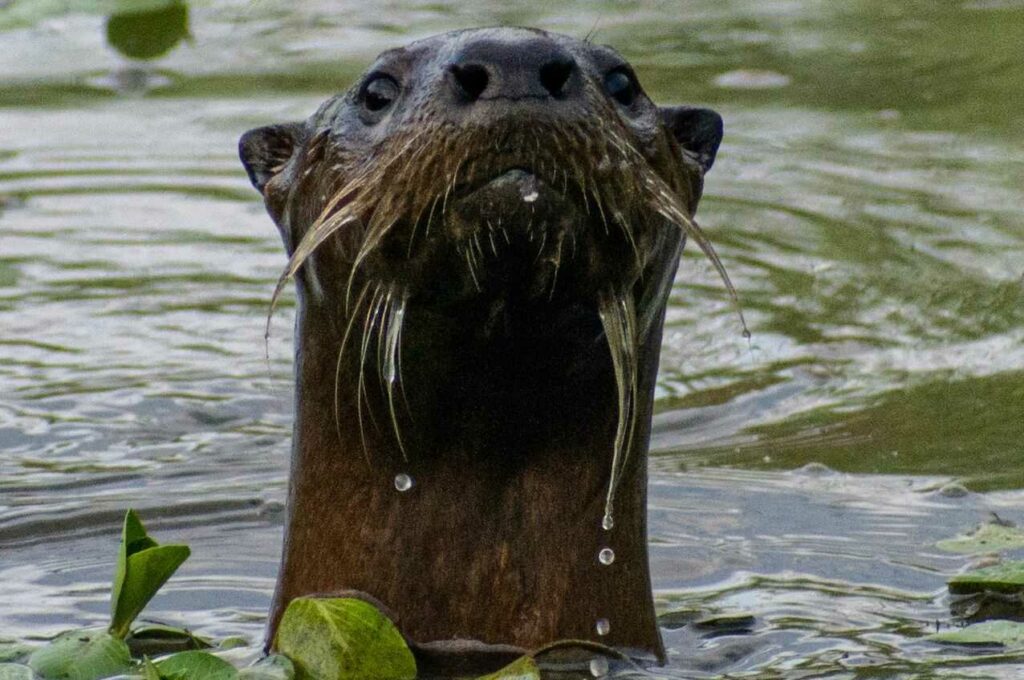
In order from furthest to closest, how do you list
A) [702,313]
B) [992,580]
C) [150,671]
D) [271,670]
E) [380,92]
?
1. [702,313]
2. [992,580]
3. [380,92]
4. [271,670]
5. [150,671]

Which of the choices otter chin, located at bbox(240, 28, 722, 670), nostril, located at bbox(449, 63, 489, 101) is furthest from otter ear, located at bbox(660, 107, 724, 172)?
nostril, located at bbox(449, 63, 489, 101)

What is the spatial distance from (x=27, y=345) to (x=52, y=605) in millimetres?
2799

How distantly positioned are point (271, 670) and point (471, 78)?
1104mm

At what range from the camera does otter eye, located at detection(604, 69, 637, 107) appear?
14.5 feet

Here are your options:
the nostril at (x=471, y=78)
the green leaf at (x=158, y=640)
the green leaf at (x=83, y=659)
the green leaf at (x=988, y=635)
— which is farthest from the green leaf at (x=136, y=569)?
the green leaf at (x=988, y=635)

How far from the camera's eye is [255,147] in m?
4.88

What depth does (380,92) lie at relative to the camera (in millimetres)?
4434

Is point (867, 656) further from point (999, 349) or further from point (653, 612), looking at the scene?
point (999, 349)

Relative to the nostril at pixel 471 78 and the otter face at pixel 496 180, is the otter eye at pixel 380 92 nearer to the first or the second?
the otter face at pixel 496 180

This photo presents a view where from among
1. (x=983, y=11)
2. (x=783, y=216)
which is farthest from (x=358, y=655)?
(x=983, y=11)

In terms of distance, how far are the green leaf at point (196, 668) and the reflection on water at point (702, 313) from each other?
26.9 inches

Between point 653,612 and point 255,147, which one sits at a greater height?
point 255,147

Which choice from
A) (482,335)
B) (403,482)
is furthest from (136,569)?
(482,335)

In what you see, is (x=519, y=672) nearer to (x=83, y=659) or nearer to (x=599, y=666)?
(x=599, y=666)
